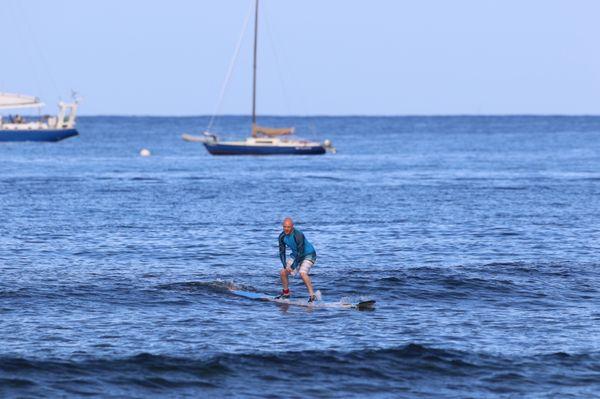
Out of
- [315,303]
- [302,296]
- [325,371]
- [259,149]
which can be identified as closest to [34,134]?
[259,149]

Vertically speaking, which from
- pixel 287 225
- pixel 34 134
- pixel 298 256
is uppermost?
pixel 287 225

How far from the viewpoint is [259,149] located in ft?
342

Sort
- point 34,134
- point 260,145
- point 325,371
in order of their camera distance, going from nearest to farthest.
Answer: point 325,371 < point 260,145 < point 34,134

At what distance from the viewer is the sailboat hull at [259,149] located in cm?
10419

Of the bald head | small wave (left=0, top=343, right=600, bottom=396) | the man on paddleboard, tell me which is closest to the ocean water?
small wave (left=0, top=343, right=600, bottom=396)

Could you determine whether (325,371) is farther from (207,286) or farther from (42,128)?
(42,128)

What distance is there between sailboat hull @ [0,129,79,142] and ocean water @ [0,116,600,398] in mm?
78864

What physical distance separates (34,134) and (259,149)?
48.1m

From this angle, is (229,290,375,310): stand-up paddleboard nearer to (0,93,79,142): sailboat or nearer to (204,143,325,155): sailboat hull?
(204,143,325,155): sailboat hull

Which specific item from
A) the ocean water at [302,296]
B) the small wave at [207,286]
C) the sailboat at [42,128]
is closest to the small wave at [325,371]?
the ocean water at [302,296]

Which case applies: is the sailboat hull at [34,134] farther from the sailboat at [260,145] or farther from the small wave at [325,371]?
the small wave at [325,371]

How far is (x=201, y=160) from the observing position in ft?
345

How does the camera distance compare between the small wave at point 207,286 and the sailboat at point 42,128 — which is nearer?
the small wave at point 207,286

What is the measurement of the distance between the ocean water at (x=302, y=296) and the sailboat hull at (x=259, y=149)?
41.1 metres
